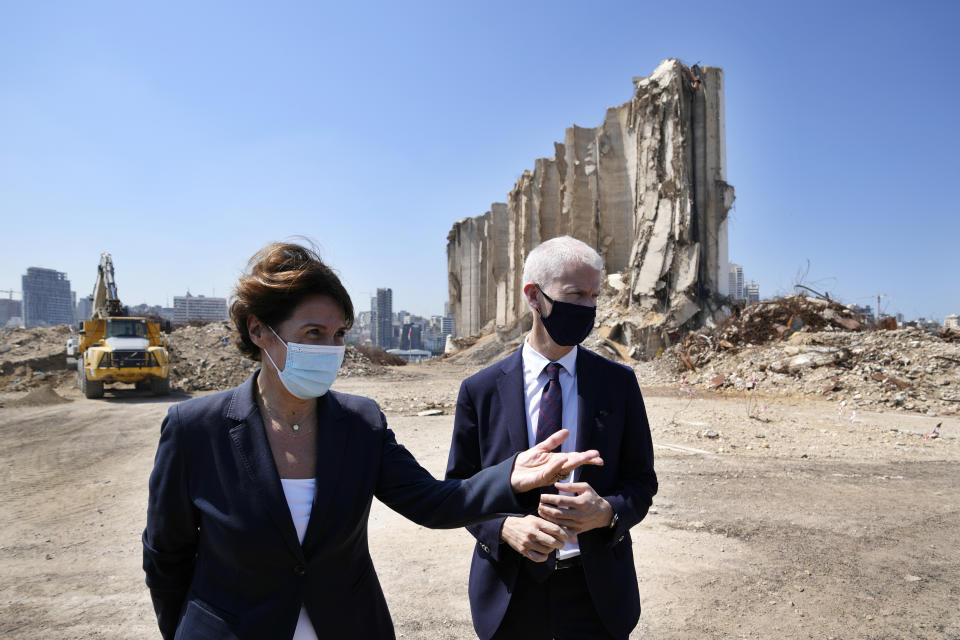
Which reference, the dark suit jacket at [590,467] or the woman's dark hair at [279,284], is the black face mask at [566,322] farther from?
the woman's dark hair at [279,284]

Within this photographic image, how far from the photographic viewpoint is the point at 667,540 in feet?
16.2

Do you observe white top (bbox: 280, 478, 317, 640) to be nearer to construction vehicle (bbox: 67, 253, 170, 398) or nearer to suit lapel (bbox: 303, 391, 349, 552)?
suit lapel (bbox: 303, 391, 349, 552)

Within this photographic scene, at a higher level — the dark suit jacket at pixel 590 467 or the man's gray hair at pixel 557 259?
the man's gray hair at pixel 557 259

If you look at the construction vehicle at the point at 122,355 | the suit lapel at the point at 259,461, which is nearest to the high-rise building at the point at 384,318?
the construction vehicle at the point at 122,355

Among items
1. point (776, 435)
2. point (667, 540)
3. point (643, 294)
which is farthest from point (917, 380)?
point (643, 294)

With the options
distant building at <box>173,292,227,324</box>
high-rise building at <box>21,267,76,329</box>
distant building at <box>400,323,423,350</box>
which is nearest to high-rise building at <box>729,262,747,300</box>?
distant building at <box>400,323,423,350</box>

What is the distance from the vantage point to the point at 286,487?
5.75 ft

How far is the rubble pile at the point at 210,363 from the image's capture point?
18922 mm

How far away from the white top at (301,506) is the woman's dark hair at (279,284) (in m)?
0.54

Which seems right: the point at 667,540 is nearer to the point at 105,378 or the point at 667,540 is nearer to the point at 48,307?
the point at 105,378

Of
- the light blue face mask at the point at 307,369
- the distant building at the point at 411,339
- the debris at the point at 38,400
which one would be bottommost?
the distant building at the point at 411,339

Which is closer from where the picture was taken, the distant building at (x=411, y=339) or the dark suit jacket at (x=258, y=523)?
the dark suit jacket at (x=258, y=523)

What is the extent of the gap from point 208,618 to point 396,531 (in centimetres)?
389

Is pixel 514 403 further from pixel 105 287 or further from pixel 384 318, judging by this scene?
pixel 384 318
